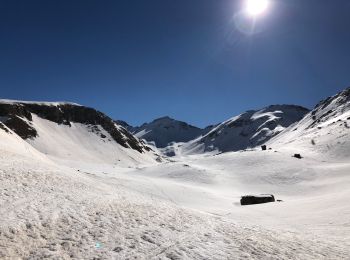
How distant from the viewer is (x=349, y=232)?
1939 centimetres

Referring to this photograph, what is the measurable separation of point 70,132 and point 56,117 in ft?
29.1

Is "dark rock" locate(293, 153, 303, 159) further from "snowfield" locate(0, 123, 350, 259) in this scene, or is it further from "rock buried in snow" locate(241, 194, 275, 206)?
"snowfield" locate(0, 123, 350, 259)

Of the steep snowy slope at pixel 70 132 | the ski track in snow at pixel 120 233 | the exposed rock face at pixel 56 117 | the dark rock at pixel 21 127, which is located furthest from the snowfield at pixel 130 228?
the exposed rock face at pixel 56 117

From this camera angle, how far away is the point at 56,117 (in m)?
141

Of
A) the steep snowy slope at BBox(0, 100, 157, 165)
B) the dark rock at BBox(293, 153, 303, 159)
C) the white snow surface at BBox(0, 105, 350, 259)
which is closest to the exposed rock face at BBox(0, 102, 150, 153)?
the steep snowy slope at BBox(0, 100, 157, 165)

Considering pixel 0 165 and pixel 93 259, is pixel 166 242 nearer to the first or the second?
pixel 93 259

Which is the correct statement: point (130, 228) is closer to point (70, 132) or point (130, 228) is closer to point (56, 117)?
point (70, 132)

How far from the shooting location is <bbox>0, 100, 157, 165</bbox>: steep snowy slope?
11319 cm

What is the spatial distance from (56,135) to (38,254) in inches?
4759

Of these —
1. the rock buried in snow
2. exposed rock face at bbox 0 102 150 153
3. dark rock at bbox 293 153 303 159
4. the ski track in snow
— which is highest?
exposed rock face at bbox 0 102 150 153

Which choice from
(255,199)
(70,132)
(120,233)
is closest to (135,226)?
(120,233)

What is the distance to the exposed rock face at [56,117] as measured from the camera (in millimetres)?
114000

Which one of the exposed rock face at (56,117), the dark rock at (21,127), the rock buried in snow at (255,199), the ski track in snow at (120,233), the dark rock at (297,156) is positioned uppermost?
the exposed rock face at (56,117)

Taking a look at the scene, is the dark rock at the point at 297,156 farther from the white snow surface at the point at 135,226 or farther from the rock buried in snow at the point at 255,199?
the white snow surface at the point at 135,226
